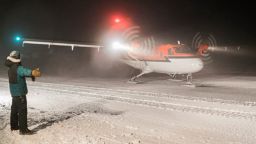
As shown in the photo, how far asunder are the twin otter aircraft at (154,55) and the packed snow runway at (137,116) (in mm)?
2461

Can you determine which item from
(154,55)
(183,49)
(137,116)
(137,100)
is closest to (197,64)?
(183,49)

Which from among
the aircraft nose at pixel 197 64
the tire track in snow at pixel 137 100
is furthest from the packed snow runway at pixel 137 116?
the aircraft nose at pixel 197 64

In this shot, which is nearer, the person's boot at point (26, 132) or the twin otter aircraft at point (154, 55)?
the person's boot at point (26, 132)

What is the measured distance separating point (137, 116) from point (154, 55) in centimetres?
983

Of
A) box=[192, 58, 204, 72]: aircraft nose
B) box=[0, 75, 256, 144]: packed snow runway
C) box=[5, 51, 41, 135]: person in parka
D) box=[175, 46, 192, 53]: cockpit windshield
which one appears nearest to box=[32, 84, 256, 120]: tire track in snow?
box=[0, 75, 256, 144]: packed snow runway

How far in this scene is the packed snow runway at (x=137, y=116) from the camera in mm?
7770

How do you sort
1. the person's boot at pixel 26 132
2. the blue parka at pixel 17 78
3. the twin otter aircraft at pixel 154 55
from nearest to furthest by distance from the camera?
1. the blue parka at pixel 17 78
2. the person's boot at pixel 26 132
3. the twin otter aircraft at pixel 154 55

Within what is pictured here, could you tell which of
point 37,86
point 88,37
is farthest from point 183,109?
point 88,37

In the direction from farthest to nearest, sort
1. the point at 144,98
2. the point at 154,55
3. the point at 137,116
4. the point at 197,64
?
the point at 154,55 → the point at 197,64 → the point at 144,98 → the point at 137,116

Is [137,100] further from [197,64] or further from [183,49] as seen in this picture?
[183,49]

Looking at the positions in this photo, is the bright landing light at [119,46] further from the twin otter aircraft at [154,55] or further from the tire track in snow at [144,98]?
the tire track in snow at [144,98]

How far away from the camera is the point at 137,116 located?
10.1 m

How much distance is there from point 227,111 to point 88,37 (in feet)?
175

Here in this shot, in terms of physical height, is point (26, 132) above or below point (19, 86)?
below
